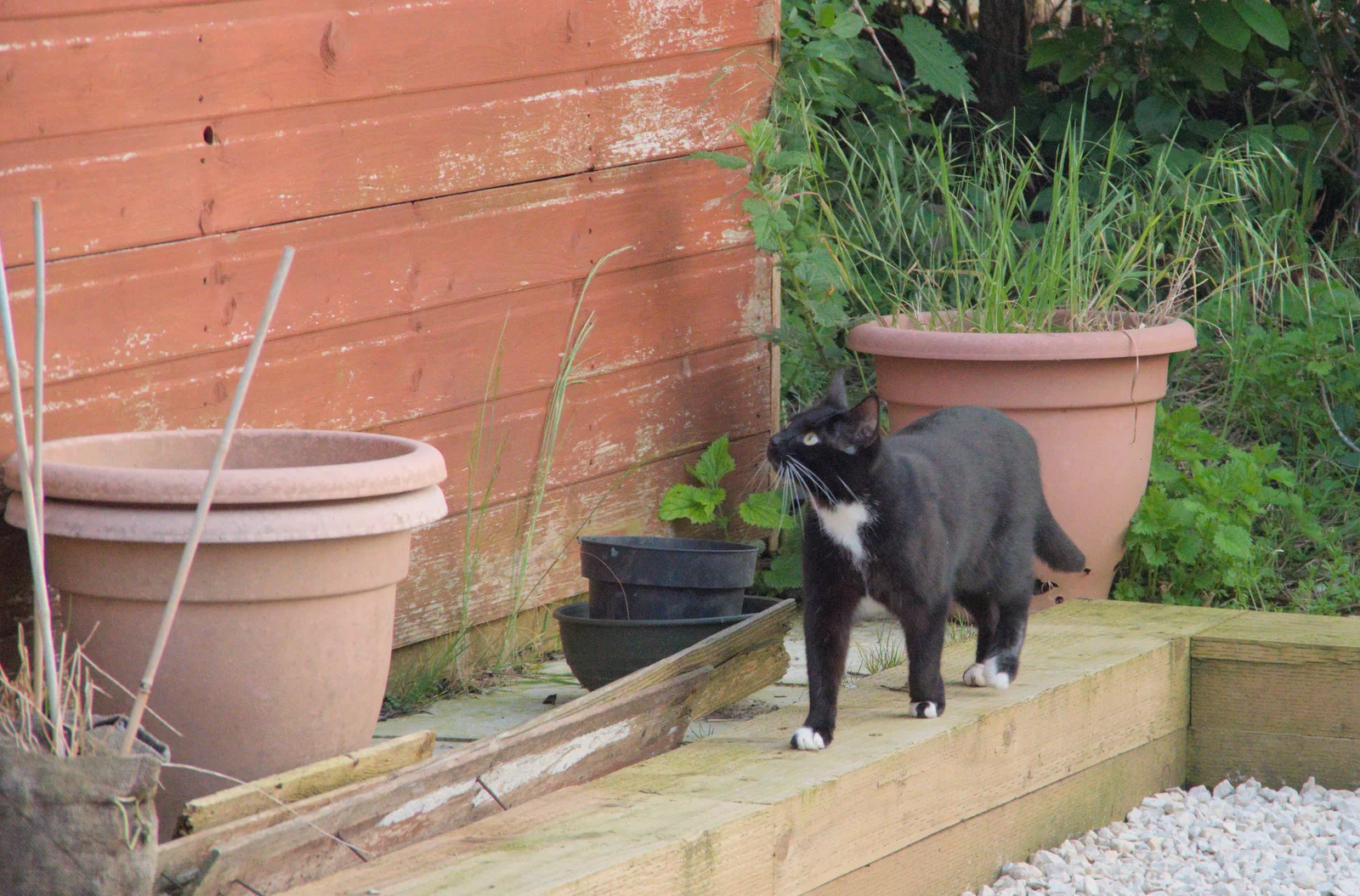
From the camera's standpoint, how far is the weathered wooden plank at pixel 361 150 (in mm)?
2221

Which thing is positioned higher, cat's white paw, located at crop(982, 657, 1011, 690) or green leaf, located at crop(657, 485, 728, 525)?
green leaf, located at crop(657, 485, 728, 525)

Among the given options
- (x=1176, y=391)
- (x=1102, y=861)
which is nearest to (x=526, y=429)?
(x=1102, y=861)

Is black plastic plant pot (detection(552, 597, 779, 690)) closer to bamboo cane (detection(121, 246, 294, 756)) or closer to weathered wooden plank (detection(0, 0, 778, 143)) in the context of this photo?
weathered wooden plank (detection(0, 0, 778, 143))

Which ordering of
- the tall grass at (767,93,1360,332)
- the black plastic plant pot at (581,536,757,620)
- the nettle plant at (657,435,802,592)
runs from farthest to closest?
1. the tall grass at (767,93,1360,332)
2. the nettle plant at (657,435,802,592)
3. the black plastic plant pot at (581,536,757,620)

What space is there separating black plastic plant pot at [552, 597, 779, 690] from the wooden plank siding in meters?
0.29

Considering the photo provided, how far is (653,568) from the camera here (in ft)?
9.08

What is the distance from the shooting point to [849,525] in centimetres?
235

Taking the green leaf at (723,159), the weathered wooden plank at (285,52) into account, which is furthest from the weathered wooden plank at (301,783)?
the green leaf at (723,159)

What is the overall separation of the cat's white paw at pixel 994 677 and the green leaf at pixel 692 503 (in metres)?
0.87

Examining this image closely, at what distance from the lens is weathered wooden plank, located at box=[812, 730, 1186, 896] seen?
7.51 ft

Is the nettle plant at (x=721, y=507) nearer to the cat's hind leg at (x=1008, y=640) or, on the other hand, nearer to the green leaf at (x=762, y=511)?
the green leaf at (x=762, y=511)

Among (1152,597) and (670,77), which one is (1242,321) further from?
(670,77)

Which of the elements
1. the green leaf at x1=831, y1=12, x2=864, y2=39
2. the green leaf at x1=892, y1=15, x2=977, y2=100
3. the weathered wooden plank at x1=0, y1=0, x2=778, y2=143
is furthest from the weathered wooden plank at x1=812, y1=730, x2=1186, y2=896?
the green leaf at x1=892, y1=15, x2=977, y2=100

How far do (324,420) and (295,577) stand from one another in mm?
787
